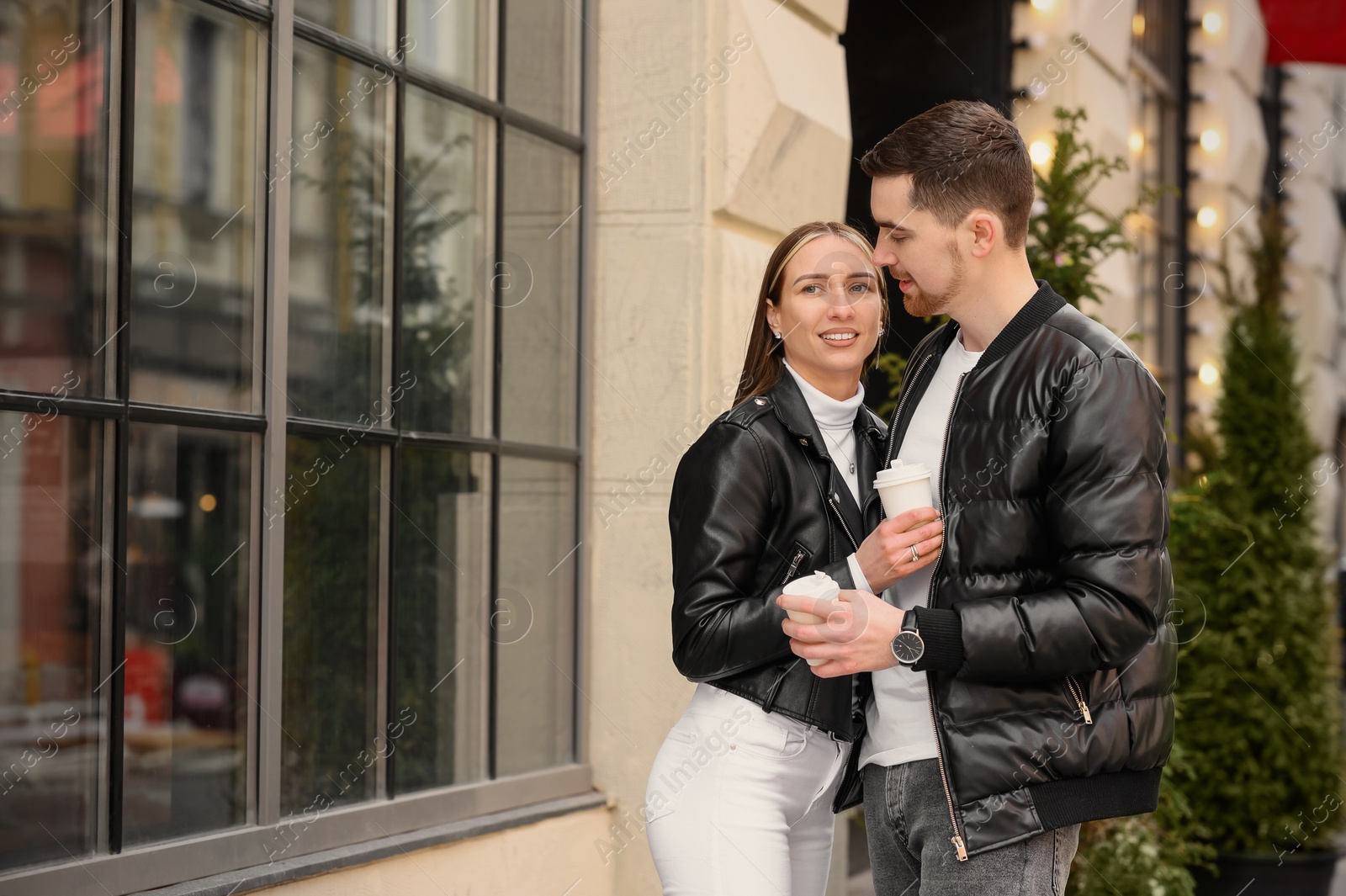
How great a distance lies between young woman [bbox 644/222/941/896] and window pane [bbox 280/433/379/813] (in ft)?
3.72

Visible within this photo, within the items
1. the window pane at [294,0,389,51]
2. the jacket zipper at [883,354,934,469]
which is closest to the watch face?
the jacket zipper at [883,354,934,469]

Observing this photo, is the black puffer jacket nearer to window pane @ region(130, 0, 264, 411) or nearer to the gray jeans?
the gray jeans

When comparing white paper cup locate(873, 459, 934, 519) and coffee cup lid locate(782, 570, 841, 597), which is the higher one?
white paper cup locate(873, 459, 934, 519)

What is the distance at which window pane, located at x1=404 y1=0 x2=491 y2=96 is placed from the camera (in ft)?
12.4

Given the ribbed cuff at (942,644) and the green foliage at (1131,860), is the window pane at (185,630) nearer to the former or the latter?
the ribbed cuff at (942,644)

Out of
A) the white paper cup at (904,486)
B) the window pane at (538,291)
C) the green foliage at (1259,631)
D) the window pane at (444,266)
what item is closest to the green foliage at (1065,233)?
the green foliage at (1259,631)

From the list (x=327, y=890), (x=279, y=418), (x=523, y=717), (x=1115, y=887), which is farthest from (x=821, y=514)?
(x=1115, y=887)

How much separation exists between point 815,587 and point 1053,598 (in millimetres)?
356

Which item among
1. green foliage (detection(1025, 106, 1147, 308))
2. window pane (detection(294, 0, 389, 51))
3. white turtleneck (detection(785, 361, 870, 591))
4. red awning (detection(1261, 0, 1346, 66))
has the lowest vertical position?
white turtleneck (detection(785, 361, 870, 591))

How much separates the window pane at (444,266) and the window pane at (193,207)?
604mm

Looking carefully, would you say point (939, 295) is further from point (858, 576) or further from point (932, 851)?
point (932, 851)

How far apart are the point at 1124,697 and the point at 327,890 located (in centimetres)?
198

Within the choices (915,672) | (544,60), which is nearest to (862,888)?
(544,60)

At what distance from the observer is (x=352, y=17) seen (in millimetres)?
3529
